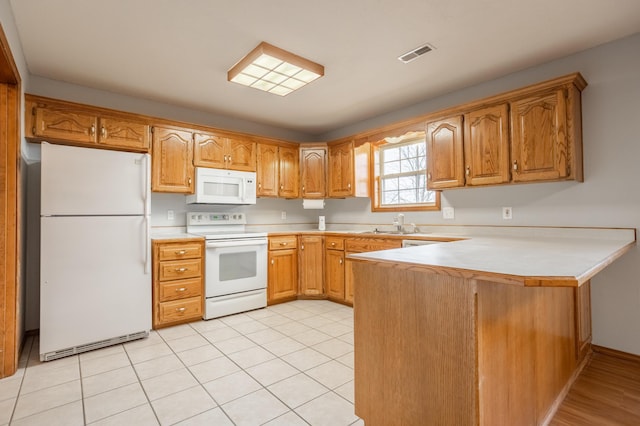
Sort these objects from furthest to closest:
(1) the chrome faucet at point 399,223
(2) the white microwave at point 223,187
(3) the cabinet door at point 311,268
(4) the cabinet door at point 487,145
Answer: (3) the cabinet door at point 311,268, (1) the chrome faucet at point 399,223, (2) the white microwave at point 223,187, (4) the cabinet door at point 487,145

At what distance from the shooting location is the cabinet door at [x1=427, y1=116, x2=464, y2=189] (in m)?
3.08

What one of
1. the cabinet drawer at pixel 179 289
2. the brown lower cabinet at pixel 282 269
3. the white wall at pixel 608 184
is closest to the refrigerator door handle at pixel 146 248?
the cabinet drawer at pixel 179 289

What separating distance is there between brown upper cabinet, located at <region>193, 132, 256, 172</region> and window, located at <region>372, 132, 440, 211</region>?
1.73m

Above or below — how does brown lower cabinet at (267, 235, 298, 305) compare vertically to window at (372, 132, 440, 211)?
below

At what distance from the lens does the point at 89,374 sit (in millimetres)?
2266

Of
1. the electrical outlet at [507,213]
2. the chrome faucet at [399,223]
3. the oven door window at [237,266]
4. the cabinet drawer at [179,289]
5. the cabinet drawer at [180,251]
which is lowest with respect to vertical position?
the cabinet drawer at [179,289]

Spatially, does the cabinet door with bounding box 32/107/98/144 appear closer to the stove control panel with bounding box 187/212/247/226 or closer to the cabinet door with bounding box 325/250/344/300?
the stove control panel with bounding box 187/212/247/226

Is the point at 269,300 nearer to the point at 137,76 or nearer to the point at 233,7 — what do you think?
the point at 137,76

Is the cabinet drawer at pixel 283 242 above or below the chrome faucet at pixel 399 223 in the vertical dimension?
below

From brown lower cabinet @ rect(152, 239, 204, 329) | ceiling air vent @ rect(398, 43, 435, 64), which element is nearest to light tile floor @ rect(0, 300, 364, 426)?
brown lower cabinet @ rect(152, 239, 204, 329)

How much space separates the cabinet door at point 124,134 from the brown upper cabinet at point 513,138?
3042 mm

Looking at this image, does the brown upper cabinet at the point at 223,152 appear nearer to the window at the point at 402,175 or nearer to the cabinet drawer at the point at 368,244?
the cabinet drawer at the point at 368,244

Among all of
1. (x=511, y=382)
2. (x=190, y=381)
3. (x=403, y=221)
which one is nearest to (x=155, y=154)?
(x=190, y=381)

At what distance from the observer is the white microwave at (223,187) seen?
3.66 metres
